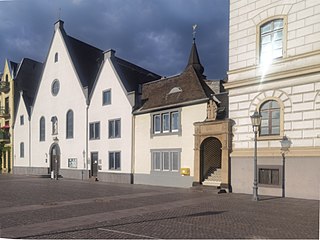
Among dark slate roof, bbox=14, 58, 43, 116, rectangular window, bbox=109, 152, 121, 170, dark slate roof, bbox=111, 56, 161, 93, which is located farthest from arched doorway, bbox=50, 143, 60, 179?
dark slate roof, bbox=111, 56, 161, 93

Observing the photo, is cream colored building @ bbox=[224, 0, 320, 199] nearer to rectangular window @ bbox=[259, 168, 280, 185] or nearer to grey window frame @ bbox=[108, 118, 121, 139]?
rectangular window @ bbox=[259, 168, 280, 185]

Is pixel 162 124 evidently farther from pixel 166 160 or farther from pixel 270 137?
pixel 270 137

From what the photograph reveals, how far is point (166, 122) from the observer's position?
2464cm

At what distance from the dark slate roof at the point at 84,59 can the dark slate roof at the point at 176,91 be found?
8.40 m

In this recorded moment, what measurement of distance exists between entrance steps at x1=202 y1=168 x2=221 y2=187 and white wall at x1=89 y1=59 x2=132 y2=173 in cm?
811

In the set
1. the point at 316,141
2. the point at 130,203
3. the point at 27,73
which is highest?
the point at 27,73

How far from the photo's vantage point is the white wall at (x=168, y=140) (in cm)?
2231

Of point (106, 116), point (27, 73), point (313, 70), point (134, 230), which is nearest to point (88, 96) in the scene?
point (106, 116)

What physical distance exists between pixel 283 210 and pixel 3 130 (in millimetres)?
42399

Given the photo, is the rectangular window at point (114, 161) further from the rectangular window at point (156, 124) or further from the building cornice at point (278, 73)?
the building cornice at point (278, 73)

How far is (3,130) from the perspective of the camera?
45500 mm

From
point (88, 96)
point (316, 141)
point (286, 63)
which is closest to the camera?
point (316, 141)

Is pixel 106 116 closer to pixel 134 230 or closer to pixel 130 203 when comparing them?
pixel 130 203

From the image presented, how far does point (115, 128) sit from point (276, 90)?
603 inches
